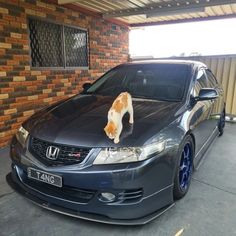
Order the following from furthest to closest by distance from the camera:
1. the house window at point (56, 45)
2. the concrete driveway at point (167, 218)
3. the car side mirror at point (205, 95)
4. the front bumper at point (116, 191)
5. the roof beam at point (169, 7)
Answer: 1. the roof beam at point (169, 7)
2. the house window at point (56, 45)
3. the car side mirror at point (205, 95)
4. the concrete driveway at point (167, 218)
5. the front bumper at point (116, 191)

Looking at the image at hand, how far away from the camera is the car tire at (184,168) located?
7.82 feet

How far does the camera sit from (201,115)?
3123mm

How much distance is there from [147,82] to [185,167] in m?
1.13

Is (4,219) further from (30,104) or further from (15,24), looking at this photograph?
(15,24)

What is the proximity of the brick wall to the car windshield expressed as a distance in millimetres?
1593

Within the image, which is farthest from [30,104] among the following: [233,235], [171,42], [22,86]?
[171,42]

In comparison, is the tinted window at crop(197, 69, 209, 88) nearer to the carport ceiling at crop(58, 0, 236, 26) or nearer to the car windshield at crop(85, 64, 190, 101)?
the car windshield at crop(85, 64, 190, 101)

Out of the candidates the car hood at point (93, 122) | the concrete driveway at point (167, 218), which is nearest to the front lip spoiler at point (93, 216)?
the concrete driveway at point (167, 218)

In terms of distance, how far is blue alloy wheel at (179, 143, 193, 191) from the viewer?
2.55 meters

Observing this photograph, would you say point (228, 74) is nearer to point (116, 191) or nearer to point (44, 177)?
point (116, 191)

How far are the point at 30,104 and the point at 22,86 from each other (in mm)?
381

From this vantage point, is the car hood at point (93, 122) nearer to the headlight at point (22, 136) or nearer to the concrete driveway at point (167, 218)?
Result: the headlight at point (22, 136)

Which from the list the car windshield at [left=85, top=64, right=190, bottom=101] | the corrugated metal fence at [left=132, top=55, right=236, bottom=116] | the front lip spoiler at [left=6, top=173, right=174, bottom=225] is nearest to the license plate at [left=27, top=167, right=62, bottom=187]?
the front lip spoiler at [left=6, top=173, right=174, bottom=225]

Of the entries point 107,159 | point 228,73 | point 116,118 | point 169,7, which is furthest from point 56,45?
point 228,73
